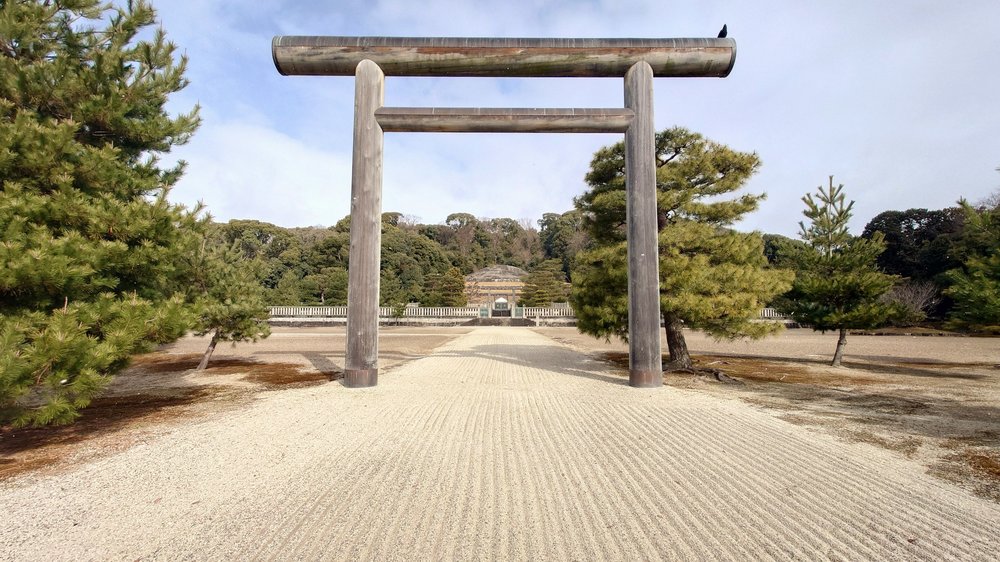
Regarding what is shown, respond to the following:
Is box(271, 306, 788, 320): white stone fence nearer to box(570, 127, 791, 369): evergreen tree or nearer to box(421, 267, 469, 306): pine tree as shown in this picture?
box(421, 267, 469, 306): pine tree

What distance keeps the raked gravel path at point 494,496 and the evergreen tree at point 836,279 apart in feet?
26.4

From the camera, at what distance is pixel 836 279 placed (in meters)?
10.1

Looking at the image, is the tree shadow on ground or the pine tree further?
the pine tree

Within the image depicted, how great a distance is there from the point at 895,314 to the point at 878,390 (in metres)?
5.38

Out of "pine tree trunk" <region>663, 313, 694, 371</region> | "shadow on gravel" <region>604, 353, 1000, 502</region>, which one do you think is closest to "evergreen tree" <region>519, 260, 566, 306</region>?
"shadow on gravel" <region>604, 353, 1000, 502</region>

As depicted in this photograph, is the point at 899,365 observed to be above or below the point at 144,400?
below

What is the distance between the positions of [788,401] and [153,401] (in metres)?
8.48

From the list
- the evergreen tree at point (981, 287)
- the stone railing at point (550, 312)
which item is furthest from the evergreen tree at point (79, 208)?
the stone railing at point (550, 312)

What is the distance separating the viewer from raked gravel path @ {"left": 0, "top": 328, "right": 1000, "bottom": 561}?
197 centimetres

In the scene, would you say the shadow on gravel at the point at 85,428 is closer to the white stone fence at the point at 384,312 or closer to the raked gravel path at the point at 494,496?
the raked gravel path at the point at 494,496

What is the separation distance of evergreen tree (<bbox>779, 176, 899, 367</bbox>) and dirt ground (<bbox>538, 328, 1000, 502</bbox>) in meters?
1.15

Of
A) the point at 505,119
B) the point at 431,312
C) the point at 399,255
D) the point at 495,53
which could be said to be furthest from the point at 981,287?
the point at 399,255

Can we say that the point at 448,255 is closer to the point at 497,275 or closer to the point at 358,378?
the point at 497,275

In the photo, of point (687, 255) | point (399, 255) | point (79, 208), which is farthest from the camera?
point (399, 255)
